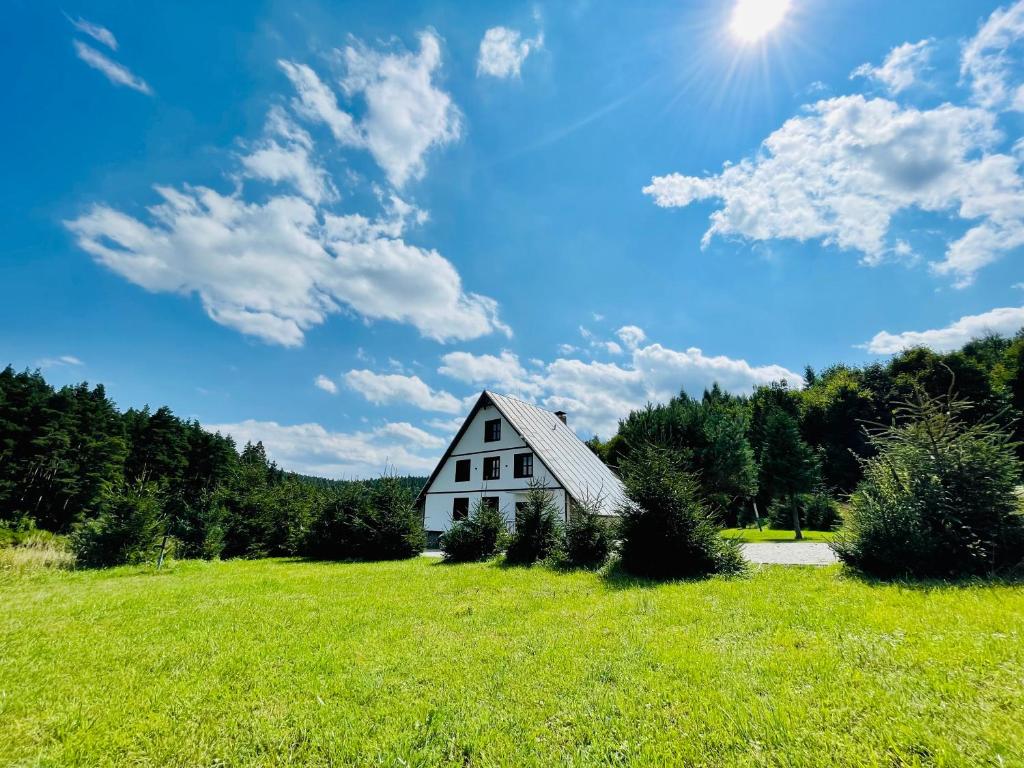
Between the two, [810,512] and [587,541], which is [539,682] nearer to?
[587,541]

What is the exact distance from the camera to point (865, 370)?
5519 centimetres

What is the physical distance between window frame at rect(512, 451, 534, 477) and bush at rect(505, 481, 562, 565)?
8.92 meters

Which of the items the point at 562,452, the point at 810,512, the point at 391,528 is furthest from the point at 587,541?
the point at 810,512

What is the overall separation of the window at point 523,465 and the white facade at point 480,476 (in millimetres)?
150

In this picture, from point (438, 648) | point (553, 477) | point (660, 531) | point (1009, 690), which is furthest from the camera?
point (553, 477)

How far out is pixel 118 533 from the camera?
14.8 metres

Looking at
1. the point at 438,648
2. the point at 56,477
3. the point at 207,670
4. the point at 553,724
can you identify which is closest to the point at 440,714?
the point at 553,724

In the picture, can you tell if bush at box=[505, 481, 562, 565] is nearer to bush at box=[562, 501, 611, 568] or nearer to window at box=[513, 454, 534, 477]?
bush at box=[562, 501, 611, 568]

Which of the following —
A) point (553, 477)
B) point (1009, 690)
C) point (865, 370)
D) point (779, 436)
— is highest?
point (865, 370)

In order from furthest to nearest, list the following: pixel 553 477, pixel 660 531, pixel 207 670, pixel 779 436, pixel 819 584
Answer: pixel 779 436, pixel 553 477, pixel 660 531, pixel 819 584, pixel 207 670

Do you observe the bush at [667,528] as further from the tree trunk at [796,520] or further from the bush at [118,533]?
the tree trunk at [796,520]

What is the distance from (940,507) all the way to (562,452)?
687 inches

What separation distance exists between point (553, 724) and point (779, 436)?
28144 mm

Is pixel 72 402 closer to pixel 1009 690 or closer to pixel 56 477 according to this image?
pixel 56 477
